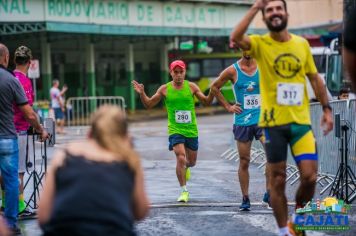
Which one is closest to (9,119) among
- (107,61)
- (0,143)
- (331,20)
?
(0,143)

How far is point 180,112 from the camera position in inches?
388

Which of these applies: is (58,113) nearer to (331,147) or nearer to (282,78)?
(331,147)

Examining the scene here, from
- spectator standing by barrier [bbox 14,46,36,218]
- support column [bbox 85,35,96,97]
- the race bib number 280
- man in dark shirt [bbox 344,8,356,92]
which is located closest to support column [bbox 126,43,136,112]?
support column [bbox 85,35,96,97]

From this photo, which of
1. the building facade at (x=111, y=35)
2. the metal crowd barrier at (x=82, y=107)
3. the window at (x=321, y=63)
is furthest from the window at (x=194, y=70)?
the window at (x=321, y=63)

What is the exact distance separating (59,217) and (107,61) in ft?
121

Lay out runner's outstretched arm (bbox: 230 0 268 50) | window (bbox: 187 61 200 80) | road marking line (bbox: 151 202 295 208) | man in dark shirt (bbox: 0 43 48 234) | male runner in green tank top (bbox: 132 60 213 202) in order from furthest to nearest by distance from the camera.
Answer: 1. window (bbox: 187 61 200 80)
2. male runner in green tank top (bbox: 132 60 213 202)
3. road marking line (bbox: 151 202 295 208)
4. man in dark shirt (bbox: 0 43 48 234)
5. runner's outstretched arm (bbox: 230 0 268 50)

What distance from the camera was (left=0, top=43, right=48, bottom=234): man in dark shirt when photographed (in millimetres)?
7578

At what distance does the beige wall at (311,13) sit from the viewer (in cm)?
4609

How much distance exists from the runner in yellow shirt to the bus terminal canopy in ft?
78.1

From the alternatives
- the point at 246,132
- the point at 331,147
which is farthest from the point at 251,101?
the point at 331,147

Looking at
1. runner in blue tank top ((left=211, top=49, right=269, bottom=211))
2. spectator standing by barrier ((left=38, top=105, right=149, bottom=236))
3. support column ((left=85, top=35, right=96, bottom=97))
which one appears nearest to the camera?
spectator standing by barrier ((left=38, top=105, right=149, bottom=236))

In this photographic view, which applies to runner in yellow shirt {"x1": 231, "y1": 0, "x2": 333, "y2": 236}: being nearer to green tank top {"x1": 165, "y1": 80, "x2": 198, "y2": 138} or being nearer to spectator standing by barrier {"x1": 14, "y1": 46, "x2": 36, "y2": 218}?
green tank top {"x1": 165, "y1": 80, "x2": 198, "y2": 138}

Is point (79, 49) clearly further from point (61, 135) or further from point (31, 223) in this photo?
point (31, 223)

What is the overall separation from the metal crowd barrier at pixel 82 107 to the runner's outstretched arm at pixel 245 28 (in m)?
22.4
